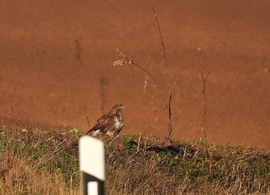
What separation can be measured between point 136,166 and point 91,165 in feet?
13.4

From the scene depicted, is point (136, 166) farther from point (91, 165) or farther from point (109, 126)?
point (91, 165)

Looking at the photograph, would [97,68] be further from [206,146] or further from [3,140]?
[3,140]

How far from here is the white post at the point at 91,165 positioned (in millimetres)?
5520

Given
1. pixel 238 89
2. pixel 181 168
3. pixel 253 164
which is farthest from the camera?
pixel 238 89

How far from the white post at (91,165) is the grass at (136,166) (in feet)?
8.59

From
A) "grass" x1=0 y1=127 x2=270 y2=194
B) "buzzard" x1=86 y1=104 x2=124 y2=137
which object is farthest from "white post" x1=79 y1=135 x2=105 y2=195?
"buzzard" x1=86 y1=104 x2=124 y2=137

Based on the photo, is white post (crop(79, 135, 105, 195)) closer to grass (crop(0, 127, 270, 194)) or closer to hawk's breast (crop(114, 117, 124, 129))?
grass (crop(0, 127, 270, 194))

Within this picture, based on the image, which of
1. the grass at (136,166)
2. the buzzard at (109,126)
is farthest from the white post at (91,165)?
the buzzard at (109,126)

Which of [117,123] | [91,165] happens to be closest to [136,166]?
[117,123]

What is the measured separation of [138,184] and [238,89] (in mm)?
5384

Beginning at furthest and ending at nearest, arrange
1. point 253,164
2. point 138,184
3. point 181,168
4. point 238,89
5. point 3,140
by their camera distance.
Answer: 1. point 238,89
2. point 253,164
3. point 181,168
4. point 3,140
5. point 138,184

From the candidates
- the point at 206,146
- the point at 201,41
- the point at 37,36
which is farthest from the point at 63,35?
the point at 206,146

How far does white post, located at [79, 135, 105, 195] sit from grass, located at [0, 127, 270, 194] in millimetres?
2617

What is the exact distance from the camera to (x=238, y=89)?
1430cm
